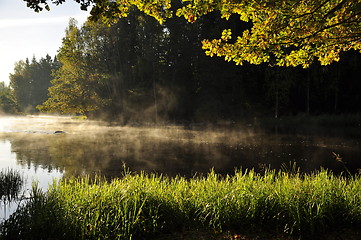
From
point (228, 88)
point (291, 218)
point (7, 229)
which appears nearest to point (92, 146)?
point (7, 229)

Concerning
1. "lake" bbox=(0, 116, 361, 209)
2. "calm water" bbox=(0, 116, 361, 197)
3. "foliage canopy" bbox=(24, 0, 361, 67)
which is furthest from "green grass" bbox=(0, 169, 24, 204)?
"foliage canopy" bbox=(24, 0, 361, 67)

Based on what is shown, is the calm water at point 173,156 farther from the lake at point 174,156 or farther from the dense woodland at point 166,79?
the dense woodland at point 166,79

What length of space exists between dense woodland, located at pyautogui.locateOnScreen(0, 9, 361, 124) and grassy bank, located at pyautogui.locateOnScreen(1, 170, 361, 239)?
3301cm

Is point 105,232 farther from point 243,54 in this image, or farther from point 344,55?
point 344,55

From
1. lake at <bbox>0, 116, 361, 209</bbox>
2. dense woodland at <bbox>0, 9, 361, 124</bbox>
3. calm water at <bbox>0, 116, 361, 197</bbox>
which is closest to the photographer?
lake at <bbox>0, 116, 361, 209</bbox>

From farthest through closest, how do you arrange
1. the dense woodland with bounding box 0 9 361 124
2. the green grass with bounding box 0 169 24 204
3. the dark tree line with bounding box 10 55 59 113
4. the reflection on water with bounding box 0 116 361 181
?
1. the dark tree line with bounding box 10 55 59 113
2. the dense woodland with bounding box 0 9 361 124
3. the reflection on water with bounding box 0 116 361 181
4. the green grass with bounding box 0 169 24 204

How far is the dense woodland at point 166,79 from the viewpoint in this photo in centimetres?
3794

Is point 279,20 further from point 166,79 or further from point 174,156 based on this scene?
point 166,79

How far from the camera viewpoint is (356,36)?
6.75m

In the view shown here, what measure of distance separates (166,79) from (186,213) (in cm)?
3735

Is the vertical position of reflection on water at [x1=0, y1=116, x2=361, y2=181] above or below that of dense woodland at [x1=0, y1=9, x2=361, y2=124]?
below

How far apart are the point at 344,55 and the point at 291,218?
36.3 meters

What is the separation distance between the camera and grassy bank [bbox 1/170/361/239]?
4.97m

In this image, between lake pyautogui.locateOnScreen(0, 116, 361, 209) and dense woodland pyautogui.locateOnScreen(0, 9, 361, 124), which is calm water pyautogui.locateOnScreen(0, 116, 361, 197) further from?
dense woodland pyautogui.locateOnScreen(0, 9, 361, 124)
